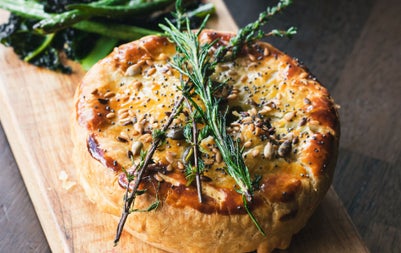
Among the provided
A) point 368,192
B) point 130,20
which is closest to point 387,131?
point 368,192

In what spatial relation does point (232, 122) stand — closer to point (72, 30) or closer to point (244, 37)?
point (244, 37)

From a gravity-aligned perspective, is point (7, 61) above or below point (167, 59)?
below

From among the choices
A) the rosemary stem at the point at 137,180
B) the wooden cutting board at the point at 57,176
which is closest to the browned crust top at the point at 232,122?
the rosemary stem at the point at 137,180

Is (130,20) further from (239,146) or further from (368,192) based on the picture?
(368,192)

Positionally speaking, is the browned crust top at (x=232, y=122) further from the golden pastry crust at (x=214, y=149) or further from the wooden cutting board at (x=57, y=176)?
the wooden cutting board at (x=57, y=176)

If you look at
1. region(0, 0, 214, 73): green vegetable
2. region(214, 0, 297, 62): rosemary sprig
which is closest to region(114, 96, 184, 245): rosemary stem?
region(214, 0, 297, 62): rosemary sprig

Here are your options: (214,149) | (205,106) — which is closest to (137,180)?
(214,149)

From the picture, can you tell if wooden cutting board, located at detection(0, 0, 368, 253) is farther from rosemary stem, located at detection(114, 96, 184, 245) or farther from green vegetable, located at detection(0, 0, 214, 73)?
rosemary stem, located at detection(114, 96, 184, 245)
